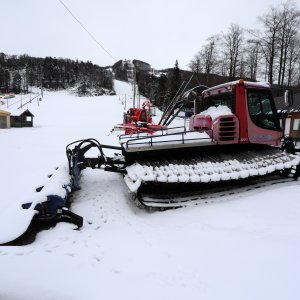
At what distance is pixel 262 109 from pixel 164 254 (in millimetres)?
5089

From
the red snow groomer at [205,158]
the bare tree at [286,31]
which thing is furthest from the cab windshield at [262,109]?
the bare tree at [286,31]

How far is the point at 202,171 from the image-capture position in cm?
604

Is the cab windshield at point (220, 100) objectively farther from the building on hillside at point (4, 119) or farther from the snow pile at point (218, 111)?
the building on hillside at point (4, 119)

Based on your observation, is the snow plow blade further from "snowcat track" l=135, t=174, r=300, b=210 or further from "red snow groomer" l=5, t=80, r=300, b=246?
"snowcat track" l=135, t=174, r=300, b=210

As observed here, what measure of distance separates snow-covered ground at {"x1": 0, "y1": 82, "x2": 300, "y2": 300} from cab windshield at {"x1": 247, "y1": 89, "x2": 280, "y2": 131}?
2005mm

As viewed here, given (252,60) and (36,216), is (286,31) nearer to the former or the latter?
(252,60)

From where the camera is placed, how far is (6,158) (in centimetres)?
1391

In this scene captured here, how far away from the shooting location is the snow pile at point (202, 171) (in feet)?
18.2

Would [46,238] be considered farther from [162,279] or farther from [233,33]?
[233,33]

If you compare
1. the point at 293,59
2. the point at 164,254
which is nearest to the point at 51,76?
the point at 293,59

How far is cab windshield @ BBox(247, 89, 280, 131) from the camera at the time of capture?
7.20 meters

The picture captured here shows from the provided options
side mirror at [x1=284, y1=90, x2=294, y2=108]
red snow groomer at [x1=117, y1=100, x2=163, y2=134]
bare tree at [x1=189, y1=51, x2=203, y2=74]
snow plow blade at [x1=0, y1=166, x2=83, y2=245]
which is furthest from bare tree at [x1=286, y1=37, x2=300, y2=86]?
snow plow blade at [x1=0, y1=166, x2=83, y2=245]

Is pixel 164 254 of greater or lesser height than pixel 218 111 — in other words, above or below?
Result: below

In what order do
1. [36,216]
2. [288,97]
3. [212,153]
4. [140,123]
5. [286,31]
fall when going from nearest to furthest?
[36,216] < [212,153] < [288,97] < [140,123] < [286,31]
